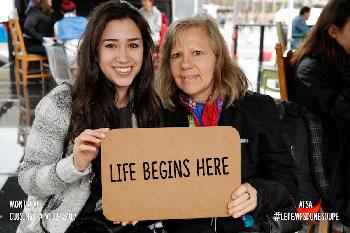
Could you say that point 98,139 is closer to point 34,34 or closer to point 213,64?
point 213,64

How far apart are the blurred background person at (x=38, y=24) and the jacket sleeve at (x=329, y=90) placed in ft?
19.3

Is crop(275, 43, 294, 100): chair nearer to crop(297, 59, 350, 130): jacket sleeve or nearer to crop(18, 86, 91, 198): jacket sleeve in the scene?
crop(297, 59, 350, 130): jacket sleeve

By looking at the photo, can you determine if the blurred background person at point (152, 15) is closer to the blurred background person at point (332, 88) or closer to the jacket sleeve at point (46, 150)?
the blurred background person at point (332, 88)

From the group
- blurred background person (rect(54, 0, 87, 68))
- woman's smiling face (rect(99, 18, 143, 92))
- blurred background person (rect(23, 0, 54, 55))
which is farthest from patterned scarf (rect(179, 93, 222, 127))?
blurred background person (rect(23, 0, 54, 55))

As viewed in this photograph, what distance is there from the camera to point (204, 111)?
1.48 metres

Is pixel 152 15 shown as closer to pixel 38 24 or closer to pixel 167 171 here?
pixel 38 24

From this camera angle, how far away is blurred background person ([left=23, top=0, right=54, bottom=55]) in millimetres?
6941

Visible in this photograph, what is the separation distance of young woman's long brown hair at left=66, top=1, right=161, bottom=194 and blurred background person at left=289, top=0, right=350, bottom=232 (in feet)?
2.29

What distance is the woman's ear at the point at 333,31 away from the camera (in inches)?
73.7

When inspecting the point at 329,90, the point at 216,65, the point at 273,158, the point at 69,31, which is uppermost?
the point at 216,65

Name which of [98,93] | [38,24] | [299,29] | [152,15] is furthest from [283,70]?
[299,29]

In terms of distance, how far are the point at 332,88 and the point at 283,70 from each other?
23cm

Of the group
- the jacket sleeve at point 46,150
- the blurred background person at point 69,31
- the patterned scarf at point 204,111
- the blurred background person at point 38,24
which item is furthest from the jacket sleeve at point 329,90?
the blurred background person at point 38,24

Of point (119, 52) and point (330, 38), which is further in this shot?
point (330, 38)
